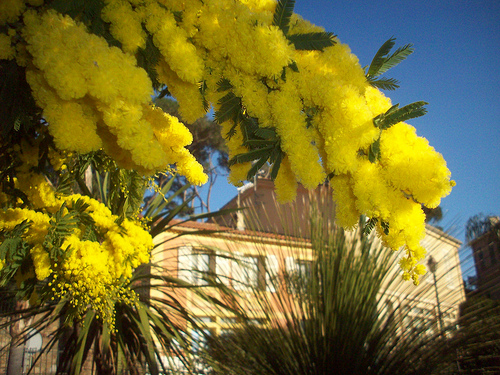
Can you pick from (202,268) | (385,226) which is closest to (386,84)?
(385,226)

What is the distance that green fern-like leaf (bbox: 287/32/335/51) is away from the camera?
1.08 metres

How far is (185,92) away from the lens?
1.14m

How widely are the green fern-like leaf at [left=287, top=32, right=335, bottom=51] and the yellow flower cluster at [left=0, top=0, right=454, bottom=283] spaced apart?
0.04m

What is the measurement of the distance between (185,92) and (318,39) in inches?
15.6

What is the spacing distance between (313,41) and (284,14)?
4.2 inches

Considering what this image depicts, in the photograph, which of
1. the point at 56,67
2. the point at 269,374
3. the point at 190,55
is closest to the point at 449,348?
the point at 269,374

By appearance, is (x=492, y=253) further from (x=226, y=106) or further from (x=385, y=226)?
(x=226, y=106)

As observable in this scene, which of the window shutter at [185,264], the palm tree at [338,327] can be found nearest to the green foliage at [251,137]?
the palm tree at [338,327]

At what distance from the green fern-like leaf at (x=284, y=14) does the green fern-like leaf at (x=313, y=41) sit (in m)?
0.03

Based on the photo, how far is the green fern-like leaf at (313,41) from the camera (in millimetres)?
1081

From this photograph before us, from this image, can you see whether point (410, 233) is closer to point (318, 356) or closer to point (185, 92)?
point (185, 92)

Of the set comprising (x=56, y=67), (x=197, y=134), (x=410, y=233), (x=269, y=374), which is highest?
(x=197, y=134)

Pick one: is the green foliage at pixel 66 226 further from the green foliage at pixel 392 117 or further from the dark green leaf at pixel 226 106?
the green foliage at pixel 392 117

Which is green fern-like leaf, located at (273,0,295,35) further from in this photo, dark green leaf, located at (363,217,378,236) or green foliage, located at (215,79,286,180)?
dark green leaf, located at (363,217,378,236)
